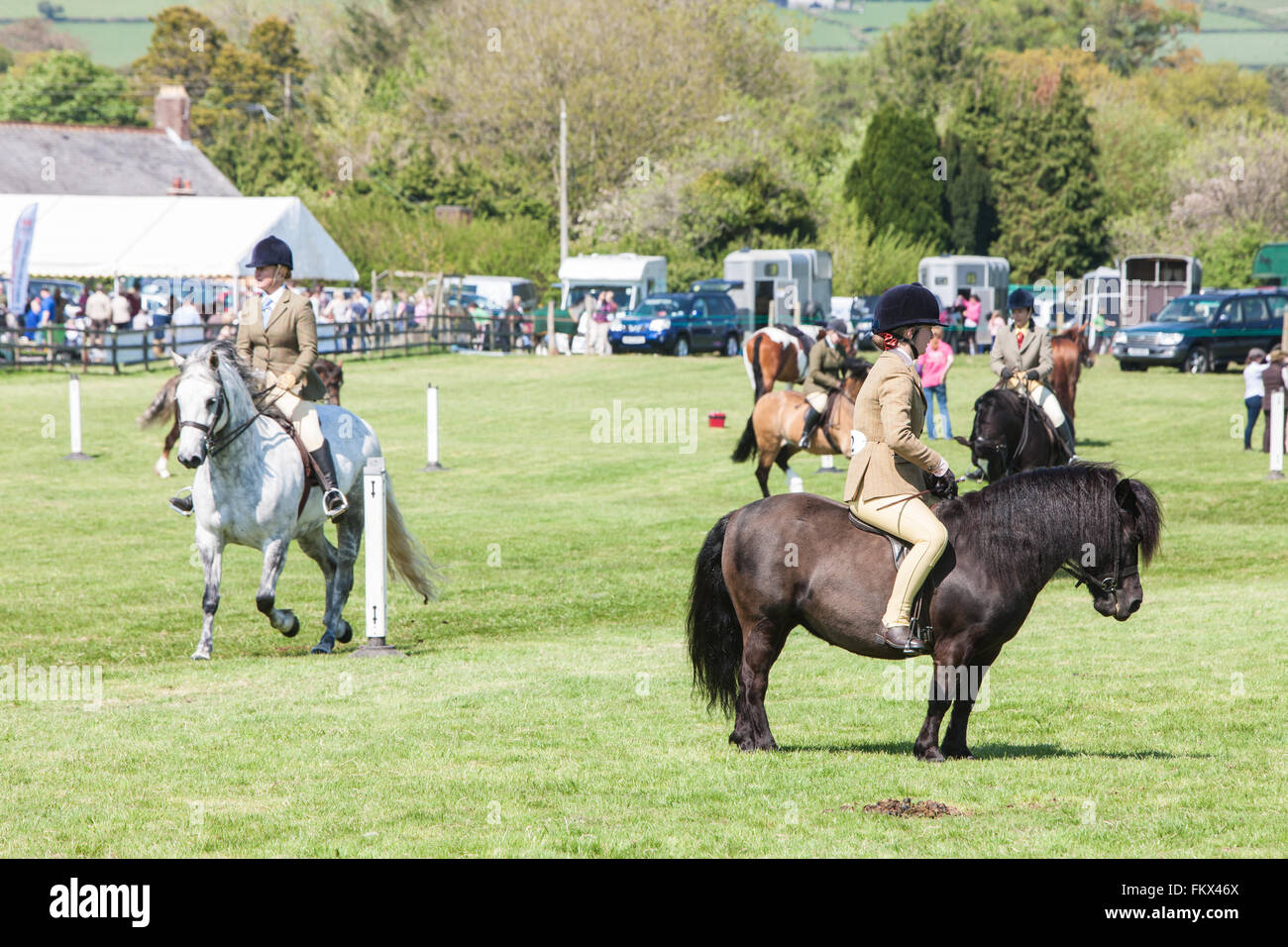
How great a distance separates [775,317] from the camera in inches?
2126

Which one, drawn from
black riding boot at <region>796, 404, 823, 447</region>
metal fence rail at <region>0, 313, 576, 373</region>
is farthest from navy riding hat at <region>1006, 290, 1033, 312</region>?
metal fence rail at <region>0, 313, 576, 373</region>

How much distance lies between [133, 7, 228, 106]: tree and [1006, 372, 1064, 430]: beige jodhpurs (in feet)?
324

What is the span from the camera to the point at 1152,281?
58562 mm

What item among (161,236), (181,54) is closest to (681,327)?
(161,236)

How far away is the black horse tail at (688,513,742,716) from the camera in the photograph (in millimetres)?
8344

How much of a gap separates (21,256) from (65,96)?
68244 millimetres

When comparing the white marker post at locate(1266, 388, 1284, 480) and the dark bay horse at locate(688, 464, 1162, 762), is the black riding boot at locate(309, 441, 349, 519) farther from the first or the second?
the white marker post at locate(1266, 388, 1284, 480)

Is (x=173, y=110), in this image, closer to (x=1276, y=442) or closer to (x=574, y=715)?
(x=1276, y=442)

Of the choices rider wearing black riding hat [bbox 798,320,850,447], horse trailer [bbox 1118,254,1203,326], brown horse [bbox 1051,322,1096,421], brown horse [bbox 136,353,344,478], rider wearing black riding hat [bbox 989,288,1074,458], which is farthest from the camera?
horse trailer [bbox 1118,254,1203,326]

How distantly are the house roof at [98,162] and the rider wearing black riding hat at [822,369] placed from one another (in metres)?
45.5

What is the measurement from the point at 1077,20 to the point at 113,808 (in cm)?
11947

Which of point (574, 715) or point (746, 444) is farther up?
point (746, 444)
